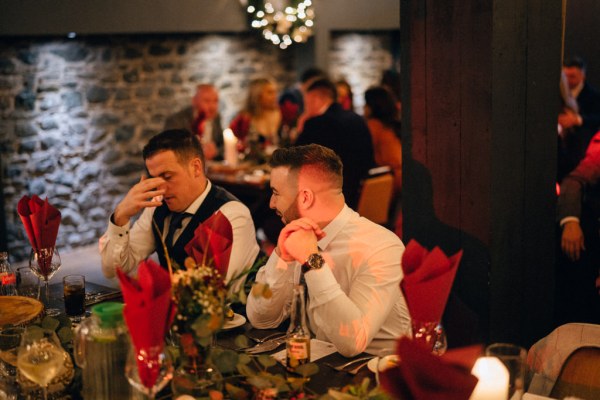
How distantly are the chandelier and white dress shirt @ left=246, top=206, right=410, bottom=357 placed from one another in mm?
5676

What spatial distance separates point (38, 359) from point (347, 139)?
12.8 ft

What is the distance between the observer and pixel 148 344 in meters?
1.92

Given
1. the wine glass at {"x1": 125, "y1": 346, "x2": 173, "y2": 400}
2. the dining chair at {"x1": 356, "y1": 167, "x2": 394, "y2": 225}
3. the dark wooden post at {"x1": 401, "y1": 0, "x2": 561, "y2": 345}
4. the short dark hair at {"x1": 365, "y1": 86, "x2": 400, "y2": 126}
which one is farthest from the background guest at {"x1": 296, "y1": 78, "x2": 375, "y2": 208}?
the wine glass at {"x1": 125, "y1": 346, "x2": 173, "y2": 400}

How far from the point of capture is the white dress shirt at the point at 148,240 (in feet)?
11.0

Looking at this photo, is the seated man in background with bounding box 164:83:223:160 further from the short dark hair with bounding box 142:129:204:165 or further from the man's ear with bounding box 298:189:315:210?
the man's ear with bounding box 298:189:315:210

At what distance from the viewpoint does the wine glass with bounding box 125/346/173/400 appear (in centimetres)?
192

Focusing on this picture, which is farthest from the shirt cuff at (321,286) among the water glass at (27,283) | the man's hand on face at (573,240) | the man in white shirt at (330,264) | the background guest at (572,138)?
the background guest at (572,138)

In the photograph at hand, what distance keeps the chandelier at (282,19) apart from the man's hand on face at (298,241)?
5950mm

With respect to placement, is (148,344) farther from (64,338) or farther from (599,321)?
(599,321)

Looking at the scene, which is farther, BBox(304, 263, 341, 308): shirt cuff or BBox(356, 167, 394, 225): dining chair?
BBox(356, 167, 394, 225): dining chair

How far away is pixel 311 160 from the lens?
289 cm

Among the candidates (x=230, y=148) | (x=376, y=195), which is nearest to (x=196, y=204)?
(x=376, y=195)

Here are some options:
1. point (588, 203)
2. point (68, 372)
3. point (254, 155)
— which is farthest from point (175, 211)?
point (254, 155)

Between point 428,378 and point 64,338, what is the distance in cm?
127
